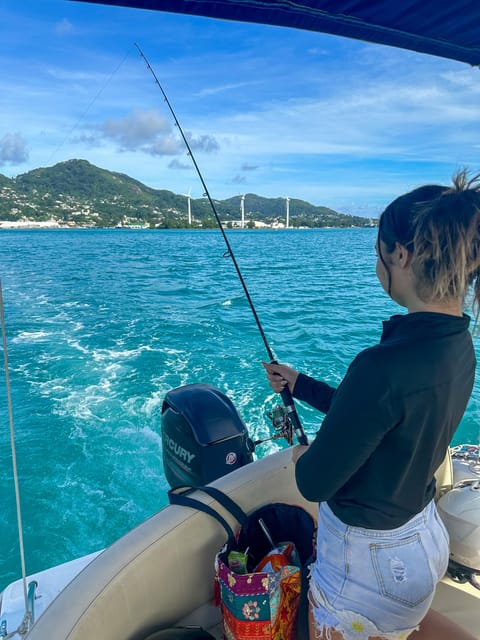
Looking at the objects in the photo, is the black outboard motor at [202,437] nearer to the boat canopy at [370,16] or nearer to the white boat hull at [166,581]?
the white boat hull at [166,581]

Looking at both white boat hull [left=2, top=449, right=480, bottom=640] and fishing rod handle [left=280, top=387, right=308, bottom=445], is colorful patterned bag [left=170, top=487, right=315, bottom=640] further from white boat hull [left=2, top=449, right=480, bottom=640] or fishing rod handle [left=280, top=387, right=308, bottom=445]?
fishing rod handle [left=280, top=387, right=308, bottom=445]

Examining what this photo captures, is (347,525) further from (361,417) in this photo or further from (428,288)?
(428,288)

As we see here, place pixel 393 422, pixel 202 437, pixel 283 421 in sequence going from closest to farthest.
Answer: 1. pixel 393 422
2. pixel 283 421
3. pixel 202 437

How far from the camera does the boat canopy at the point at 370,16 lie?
1.28 meters

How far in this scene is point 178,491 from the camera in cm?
155

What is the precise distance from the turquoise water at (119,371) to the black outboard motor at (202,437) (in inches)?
47.5

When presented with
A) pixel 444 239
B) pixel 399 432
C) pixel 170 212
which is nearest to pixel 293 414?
pixel 399 432

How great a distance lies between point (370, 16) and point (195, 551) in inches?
71.8

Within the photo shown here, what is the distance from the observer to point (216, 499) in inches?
59.1

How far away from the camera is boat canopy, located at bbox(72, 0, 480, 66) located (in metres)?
1.28

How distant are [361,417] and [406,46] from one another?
150 cm

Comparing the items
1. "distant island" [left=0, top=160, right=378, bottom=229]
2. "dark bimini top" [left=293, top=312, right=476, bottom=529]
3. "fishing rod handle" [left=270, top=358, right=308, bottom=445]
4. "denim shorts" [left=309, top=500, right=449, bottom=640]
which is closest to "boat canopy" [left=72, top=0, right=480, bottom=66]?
"dark bimini top" [left=293, top=312, right=476, bottom=529]

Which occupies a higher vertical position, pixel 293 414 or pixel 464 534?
pixel 293 414

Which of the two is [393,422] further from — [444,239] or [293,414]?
[293,414]
